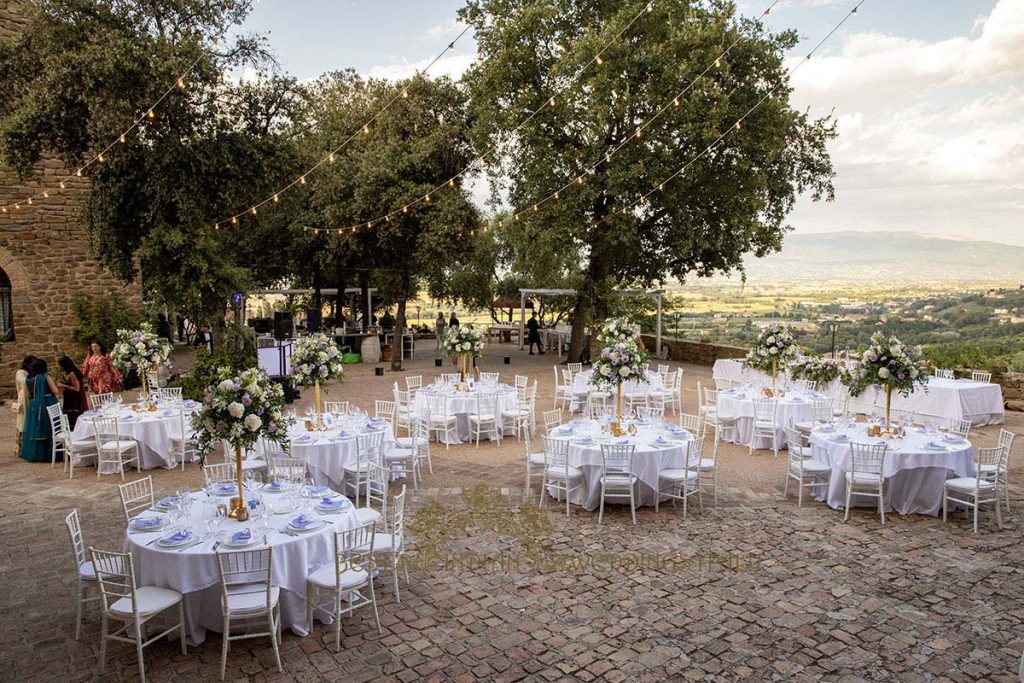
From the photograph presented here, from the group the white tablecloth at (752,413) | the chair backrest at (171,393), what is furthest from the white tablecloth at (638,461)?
the chair backrest at (171,393)

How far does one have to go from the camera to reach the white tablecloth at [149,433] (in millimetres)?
9945

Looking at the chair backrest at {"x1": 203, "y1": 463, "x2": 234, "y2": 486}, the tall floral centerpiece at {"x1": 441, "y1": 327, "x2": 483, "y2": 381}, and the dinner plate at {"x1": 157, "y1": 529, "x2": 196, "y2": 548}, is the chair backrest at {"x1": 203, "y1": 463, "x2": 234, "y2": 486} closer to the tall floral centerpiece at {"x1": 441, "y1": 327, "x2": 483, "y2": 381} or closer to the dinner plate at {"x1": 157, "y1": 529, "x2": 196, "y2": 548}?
the dinner plate at {"x1": 157, "y1": 529, "x2": 196, "y2": 548}

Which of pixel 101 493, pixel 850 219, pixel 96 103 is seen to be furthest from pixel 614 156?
pixel 101 493

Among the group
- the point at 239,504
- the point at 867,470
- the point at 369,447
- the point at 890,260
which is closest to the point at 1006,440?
the point at 867,470

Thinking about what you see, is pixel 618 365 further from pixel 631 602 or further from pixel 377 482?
pixel 631 602

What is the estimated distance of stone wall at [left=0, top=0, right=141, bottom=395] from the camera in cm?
1566

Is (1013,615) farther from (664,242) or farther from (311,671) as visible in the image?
(664,242)

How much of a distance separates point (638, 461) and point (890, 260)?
884 inches

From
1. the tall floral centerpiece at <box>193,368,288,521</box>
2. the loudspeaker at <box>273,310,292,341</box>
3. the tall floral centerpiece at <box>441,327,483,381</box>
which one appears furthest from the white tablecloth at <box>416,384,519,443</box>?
the loudspeaker at <box>273,310,292,341</box>

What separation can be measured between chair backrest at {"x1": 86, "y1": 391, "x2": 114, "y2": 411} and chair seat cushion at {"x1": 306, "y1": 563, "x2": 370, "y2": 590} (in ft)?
24.2

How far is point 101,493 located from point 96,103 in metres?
7.13

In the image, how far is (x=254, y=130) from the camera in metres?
14.9

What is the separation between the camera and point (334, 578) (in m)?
5.23

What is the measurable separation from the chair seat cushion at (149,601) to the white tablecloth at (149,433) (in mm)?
5533
